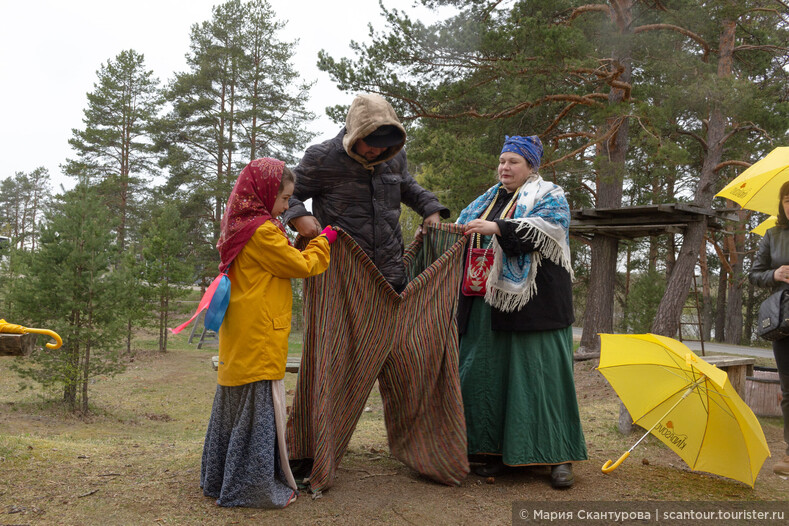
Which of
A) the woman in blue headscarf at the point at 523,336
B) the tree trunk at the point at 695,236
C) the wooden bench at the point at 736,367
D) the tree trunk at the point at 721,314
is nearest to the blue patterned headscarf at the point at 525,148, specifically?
the woman in blue headscarf at the point at 523,336

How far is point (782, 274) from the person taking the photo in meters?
3.45

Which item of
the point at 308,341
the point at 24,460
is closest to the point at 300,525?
the point at 308,341

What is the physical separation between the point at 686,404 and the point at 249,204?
8.82 feet

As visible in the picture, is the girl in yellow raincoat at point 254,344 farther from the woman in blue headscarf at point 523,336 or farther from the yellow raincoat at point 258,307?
the woman in blue headscarf at point 523,336

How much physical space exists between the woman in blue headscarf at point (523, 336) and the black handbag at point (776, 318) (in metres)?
1.29

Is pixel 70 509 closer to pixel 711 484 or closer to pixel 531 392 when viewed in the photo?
pixel 531 392

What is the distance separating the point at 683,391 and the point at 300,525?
2260mm

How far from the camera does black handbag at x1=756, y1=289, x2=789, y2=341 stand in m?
3.42

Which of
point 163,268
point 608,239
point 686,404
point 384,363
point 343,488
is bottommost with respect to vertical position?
point 343,488

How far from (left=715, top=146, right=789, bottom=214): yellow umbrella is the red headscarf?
2.92m

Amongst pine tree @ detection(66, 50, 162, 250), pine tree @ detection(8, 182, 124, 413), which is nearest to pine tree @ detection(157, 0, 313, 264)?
pine tree @ detection(66, 50, 162, 250)

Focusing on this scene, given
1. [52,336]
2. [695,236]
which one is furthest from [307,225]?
[695,236]

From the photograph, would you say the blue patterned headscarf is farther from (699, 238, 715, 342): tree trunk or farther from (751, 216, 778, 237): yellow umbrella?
(699, 238, 715, 342): tree trunk

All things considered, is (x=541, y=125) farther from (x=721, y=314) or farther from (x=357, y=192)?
(x=721, y=314)
